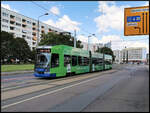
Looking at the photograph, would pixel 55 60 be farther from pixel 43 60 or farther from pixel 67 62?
pixel 67 62

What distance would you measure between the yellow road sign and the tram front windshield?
6780 millimetres

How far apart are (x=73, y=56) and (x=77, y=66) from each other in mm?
1471

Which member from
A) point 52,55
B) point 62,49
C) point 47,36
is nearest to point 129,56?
point 62,49

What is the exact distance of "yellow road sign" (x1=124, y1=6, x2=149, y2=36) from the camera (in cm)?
820

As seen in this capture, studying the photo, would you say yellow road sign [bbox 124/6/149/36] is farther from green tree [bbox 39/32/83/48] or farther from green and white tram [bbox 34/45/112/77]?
green tree [bbox 39/32/83/48]

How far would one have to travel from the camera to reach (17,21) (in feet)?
227

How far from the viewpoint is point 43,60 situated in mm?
13453

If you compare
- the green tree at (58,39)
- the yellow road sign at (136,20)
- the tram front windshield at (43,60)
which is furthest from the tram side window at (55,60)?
the green tree at (58,39)

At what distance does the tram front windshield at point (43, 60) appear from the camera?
13297 millimetres

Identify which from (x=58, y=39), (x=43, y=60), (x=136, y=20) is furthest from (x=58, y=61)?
(x=58, y=39)

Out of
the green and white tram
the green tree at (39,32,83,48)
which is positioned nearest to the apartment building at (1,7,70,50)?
the green tree at (39,32,83,48)

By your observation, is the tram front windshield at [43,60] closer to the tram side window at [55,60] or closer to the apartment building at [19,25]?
the tram side window at [55,60]

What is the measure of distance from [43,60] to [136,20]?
799 centimetres

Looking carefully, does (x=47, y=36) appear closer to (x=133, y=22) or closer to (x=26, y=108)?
(x=133, y=22)
